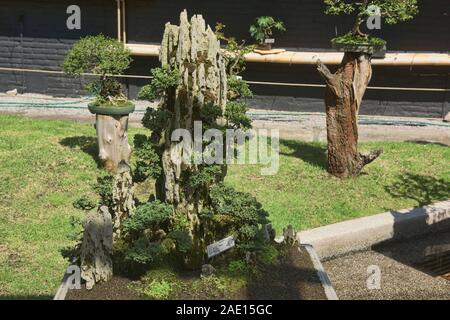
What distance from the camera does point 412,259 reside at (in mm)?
Answer: 9164

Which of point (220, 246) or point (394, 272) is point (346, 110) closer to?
point (394, 272)

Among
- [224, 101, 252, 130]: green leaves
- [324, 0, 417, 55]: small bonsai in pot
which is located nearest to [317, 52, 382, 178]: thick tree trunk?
[324, 0, 417, 55]: small bonsai in pot

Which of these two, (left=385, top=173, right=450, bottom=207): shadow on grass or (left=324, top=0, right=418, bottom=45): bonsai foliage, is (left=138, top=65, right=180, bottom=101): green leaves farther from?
(left=385, top=173, right=450, bottom=207): shadow on grass

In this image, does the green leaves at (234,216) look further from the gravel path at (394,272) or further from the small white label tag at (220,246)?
the gravel path at (394,272)

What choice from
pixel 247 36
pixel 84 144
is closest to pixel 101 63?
pixel 84 144

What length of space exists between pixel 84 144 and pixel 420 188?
6.77 metres

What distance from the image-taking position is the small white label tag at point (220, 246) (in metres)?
6.99

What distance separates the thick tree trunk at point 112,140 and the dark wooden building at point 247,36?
22.7ft

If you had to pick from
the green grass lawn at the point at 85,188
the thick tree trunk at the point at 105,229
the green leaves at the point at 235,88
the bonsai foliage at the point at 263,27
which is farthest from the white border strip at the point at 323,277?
the bonsai foliage at the point at 263,27

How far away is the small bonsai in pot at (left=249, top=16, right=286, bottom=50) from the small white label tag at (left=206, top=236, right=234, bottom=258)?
37.1 feet

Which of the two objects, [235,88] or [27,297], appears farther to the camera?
[235,88]

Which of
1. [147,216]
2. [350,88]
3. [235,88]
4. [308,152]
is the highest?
[235,88]

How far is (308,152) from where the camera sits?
13.4m

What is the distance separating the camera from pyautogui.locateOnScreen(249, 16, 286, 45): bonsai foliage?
57.5ft
